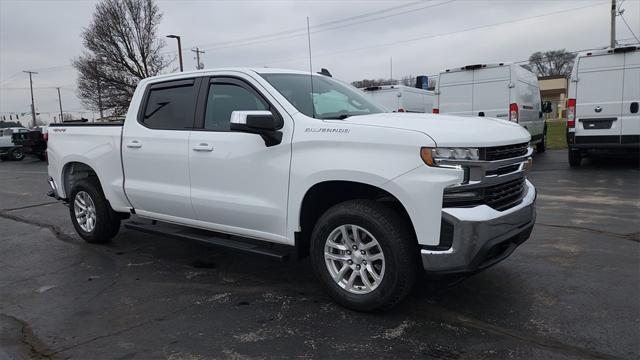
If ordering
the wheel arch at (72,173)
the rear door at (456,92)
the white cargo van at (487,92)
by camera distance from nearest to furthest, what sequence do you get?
the wheel arch at (72,173) → the white cargo van at (487,92) → the rear door at (456,92)

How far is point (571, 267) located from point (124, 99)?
3775cm

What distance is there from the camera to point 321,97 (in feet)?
15.2

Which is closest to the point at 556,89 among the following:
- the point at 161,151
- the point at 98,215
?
the point at 98,215

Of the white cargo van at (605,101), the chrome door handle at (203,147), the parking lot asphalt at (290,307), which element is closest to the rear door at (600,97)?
the white cargo van at (605,101)

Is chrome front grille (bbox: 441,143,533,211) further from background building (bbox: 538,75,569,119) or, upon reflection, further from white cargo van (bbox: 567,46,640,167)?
background building (bbox: 538,75,569,119)

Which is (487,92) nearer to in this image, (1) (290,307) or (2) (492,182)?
(2) (492,182)

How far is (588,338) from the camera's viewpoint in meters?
3.39

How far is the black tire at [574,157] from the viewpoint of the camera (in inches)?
465

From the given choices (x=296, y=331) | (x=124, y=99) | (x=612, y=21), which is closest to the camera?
(x=296, y=331)

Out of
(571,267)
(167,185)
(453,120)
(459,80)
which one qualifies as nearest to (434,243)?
(453,120)

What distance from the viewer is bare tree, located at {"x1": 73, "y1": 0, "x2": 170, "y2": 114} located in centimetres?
3772

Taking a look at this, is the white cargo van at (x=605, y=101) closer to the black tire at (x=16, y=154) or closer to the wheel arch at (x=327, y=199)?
the wheel arch at (x=327, y=199)

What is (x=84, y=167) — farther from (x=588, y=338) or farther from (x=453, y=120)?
(x=588, y=338)

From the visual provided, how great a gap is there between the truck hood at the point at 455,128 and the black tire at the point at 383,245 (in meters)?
0.63
